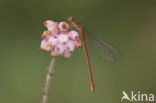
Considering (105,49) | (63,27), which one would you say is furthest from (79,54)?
(63,27)

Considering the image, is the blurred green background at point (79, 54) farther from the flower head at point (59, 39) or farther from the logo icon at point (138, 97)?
the flower head at point (59, 39)

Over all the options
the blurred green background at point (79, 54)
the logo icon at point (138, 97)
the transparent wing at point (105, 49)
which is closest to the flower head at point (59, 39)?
the transparent wing at point (105, 49)

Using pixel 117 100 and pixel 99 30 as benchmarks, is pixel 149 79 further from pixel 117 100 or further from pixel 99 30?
pixel 99 30

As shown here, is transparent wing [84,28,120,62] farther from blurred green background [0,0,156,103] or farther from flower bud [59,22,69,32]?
blurred green background [0,0,156,103]

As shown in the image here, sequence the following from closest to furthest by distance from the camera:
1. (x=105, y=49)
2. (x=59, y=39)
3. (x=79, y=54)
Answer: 1. (x=59, y=39)
2. (x=105, y=49)
3. (x=79, y=54)

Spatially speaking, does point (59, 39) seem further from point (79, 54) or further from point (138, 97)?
point (79, 54)

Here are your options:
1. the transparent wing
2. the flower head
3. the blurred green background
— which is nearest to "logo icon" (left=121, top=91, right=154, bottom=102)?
the blurred green background

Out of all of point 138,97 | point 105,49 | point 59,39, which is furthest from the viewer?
point 138,97

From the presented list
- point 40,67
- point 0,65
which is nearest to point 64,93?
point 40,67
